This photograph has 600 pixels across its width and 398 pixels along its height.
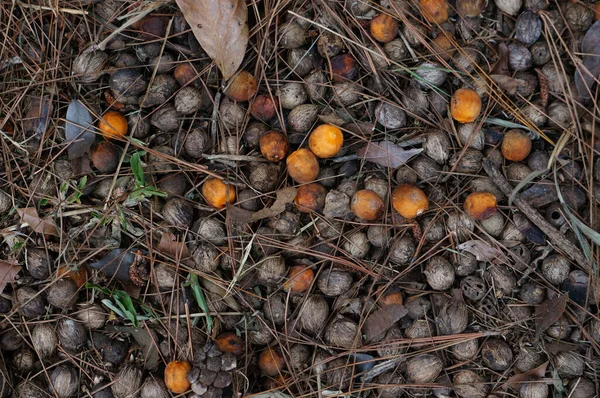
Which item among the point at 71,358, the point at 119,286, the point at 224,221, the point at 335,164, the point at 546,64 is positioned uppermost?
the point at 546,64

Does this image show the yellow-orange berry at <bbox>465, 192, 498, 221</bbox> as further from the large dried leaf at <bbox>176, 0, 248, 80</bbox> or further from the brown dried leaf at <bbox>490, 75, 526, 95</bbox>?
the large dried leaf at <bbox>176, 0, 248, 80</bbox>

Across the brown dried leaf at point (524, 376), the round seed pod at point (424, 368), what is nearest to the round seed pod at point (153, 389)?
the round seed pod at point (424, 368)

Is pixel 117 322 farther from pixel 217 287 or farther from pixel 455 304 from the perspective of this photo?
pixel 455 304

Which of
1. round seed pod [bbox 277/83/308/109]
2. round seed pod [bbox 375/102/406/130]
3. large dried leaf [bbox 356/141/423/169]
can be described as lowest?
large dried leaf [bbox 356/141/423/169]

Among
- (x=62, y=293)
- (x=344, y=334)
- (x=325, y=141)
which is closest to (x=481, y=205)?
(x=325, y=141)

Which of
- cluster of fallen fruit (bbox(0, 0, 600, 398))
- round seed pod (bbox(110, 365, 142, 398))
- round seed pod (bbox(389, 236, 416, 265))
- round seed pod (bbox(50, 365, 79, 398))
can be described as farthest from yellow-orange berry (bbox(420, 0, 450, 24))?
round seed pod (bbox(50, 365, 79, 398))

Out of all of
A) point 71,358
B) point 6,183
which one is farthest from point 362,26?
point 71,358

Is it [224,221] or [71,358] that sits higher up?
[224,221]
